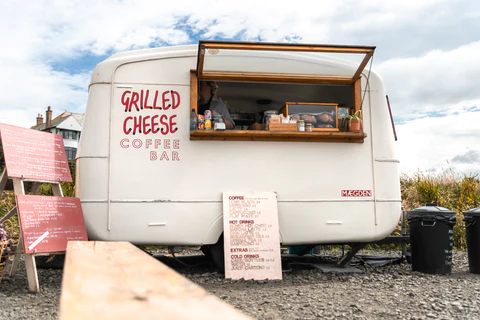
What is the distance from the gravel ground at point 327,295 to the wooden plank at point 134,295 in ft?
7.20

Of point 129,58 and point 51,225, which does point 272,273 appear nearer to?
point 51,225

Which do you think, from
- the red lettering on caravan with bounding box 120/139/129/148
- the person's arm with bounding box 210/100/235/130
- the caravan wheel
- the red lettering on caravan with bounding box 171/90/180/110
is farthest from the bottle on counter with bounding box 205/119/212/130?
the caravan wheel

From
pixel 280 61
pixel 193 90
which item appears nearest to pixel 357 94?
pixel 280 61

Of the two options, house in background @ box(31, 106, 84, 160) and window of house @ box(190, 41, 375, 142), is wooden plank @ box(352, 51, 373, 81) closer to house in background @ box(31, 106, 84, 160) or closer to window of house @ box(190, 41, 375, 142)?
window of house @ box(190, 41, 375, 142)

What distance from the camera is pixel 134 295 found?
1400 millimetres

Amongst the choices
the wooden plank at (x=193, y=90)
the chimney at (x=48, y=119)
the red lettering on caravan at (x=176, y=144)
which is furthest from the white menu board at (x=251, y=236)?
the chimney at (x=48, y=119)

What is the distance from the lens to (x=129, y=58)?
5.73 m

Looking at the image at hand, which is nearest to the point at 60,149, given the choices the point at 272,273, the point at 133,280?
the point at 272,273

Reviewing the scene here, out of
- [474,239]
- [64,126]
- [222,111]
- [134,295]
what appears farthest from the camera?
[64,126]

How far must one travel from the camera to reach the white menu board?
5.46 m

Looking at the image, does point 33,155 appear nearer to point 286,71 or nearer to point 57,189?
point 57,189

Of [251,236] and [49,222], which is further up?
[49,222]

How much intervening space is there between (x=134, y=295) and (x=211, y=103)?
15.6 feet

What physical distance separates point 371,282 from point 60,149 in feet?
13.3
